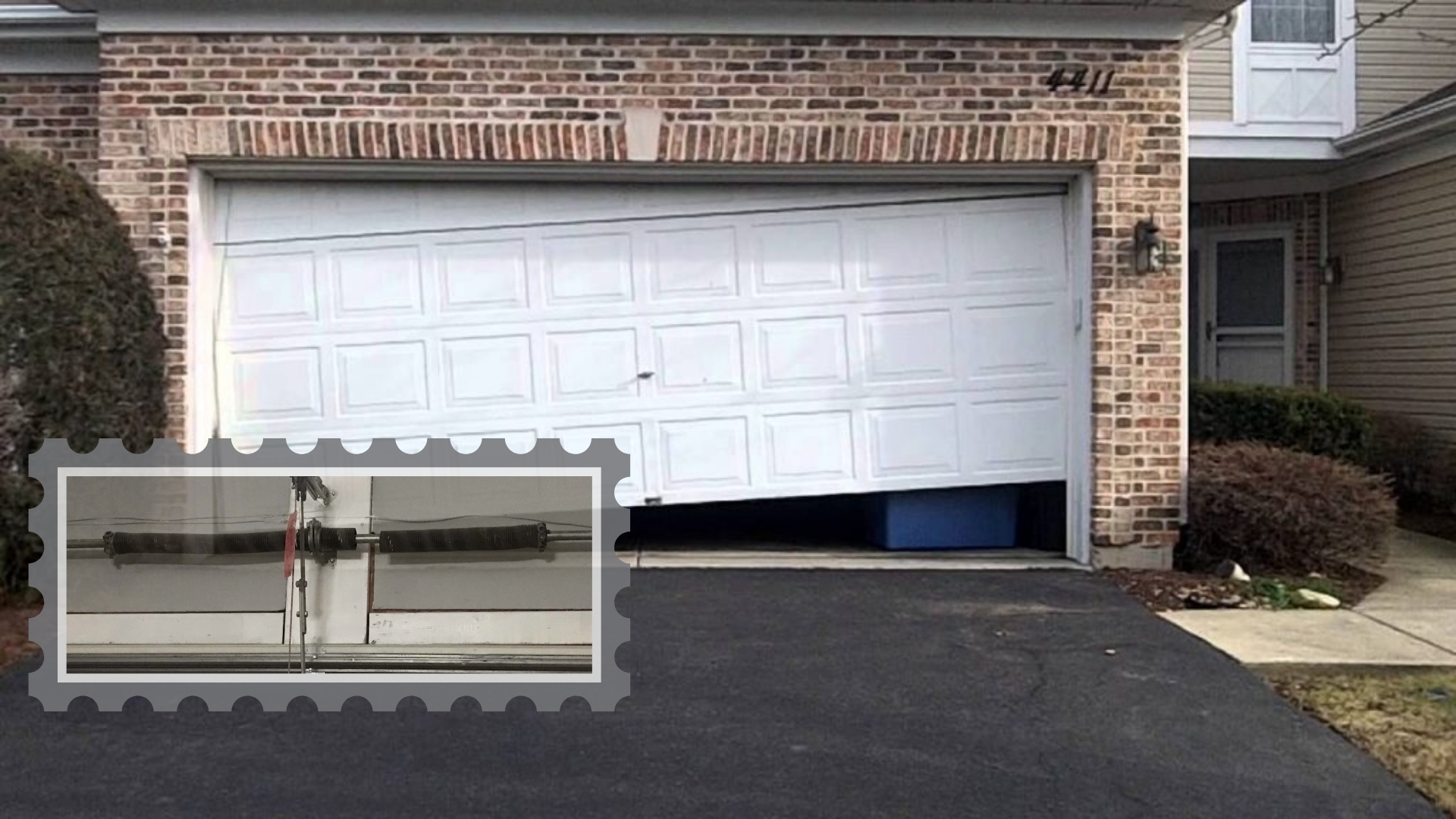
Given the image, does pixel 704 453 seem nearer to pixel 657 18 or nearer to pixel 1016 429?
pixel 1016 429

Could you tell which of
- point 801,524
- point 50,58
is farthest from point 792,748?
point 50,58

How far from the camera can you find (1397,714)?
540 centimetres

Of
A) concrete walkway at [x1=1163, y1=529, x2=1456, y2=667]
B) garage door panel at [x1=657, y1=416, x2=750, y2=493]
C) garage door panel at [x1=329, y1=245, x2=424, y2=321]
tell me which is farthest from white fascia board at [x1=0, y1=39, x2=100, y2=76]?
concrete walkway at [x1=1163, y1=529, x2=1456, y2=667]

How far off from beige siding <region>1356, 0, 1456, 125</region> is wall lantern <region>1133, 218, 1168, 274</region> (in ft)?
17.6

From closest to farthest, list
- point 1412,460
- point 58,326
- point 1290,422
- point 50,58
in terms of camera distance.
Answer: point 58,326, point 50,58, point 1290,422, point 1412,460

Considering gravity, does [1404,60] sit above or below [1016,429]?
above

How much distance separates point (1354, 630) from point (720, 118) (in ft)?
15.1

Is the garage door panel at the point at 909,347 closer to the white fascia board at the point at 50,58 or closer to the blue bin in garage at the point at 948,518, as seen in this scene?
the blue bin in garage at the point at 948,518

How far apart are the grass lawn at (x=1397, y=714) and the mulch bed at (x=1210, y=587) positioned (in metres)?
1.50

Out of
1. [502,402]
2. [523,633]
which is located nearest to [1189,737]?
[523,633]

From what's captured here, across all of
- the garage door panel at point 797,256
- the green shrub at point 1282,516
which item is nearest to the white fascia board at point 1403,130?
the green shrub at point 1282,516

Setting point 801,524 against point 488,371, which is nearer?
point 488,371

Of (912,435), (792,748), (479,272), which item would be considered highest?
(479,272)

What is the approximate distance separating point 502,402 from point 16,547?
291 cm
